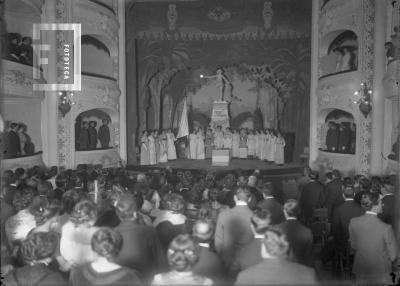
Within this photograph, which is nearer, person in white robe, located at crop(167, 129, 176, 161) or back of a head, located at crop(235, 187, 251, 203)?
back of a head, located at crop(235, 187, 251, 203)

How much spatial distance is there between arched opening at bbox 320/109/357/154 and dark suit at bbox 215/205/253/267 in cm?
1037

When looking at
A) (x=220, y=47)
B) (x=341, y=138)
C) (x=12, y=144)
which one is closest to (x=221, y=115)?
(x=220, y=47)

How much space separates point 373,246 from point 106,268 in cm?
323

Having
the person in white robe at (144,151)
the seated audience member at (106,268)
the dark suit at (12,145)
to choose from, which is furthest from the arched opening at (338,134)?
the seated audience member at (106,268)

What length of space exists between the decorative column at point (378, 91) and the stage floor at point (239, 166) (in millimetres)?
4039

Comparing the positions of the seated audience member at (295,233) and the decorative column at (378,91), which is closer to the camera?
the seated audience member at (295,233)

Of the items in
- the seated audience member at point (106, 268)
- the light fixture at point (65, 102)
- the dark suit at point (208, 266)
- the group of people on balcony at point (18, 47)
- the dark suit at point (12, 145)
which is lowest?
the dark suit at point (208, 266)

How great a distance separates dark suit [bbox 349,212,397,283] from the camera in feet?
15.5

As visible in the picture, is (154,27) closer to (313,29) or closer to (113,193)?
(313,29)

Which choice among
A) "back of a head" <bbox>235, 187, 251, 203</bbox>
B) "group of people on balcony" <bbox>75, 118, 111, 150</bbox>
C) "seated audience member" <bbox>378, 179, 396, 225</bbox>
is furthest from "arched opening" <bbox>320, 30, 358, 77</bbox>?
"back of a head" <bbox>235, 187, 251, 203</bbox>

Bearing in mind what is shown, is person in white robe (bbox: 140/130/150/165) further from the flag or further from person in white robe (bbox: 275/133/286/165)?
person in white robe (bbox: 275/133/286/165)

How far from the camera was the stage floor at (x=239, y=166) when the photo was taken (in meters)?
15.9

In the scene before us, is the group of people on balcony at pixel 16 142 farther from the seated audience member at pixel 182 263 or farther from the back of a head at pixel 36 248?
the seated audience member at pixel 182 263

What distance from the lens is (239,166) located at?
16547mm
